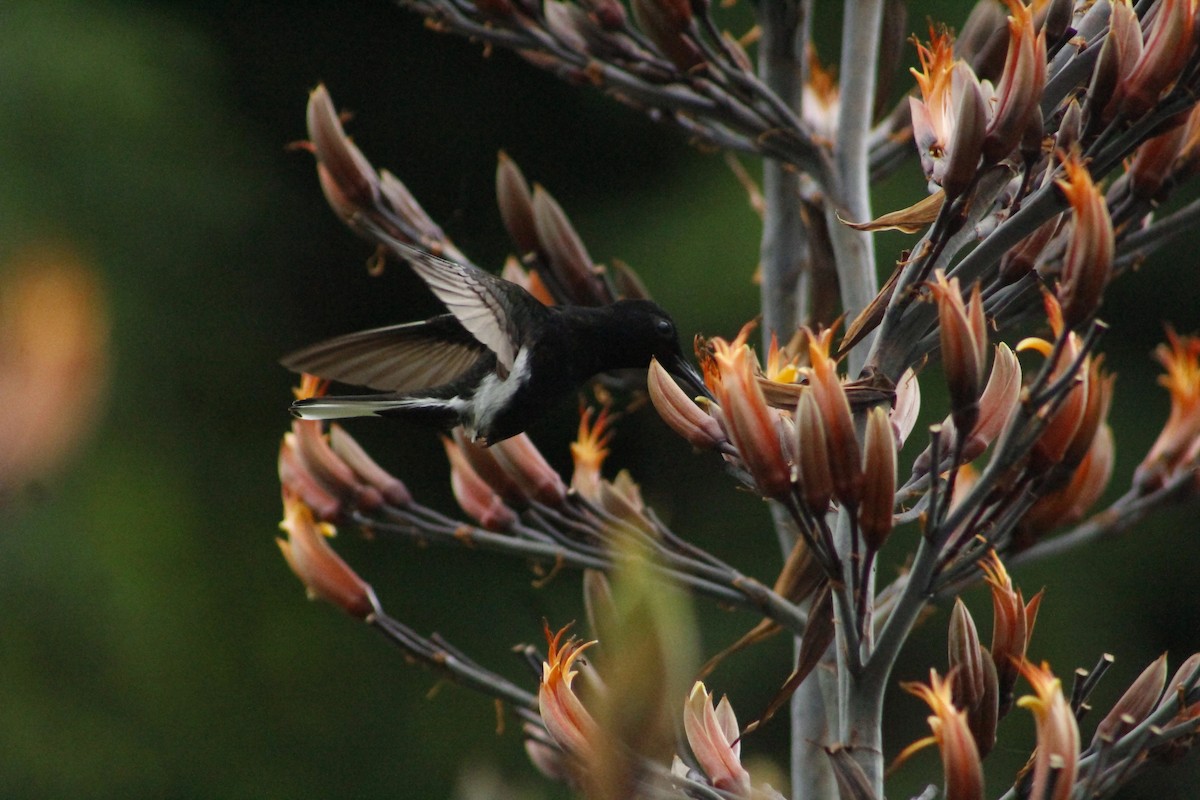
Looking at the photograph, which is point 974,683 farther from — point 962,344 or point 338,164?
point 338,164

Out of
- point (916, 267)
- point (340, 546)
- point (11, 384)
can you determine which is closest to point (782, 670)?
point (340, 546)

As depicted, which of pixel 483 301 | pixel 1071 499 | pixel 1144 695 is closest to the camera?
pixel 1144 695

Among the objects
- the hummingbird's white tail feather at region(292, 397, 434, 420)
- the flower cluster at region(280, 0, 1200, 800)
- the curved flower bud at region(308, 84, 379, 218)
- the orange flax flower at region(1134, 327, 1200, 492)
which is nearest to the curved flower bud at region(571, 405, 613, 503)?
the flower cluster at region(280, 0, 1200, 800)

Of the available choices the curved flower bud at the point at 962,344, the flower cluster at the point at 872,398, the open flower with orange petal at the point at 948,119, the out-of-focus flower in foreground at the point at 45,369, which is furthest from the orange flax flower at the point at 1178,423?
the out-of-focus flower in foreground at the point at 45,369

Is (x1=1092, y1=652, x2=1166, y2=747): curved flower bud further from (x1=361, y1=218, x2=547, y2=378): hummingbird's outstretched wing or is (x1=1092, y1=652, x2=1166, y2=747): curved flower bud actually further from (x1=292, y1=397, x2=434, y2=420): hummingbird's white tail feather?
(x1=292, y1=397, x2=434, y2=420): hummingbird's white tail feather

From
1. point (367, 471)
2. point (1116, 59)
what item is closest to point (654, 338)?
point (367, 471)

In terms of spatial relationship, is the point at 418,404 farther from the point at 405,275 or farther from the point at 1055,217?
the point at 405,275

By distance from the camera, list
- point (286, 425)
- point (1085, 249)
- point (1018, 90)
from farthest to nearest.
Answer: point (286, 425), point (1018, 90), point (1085, 249)
